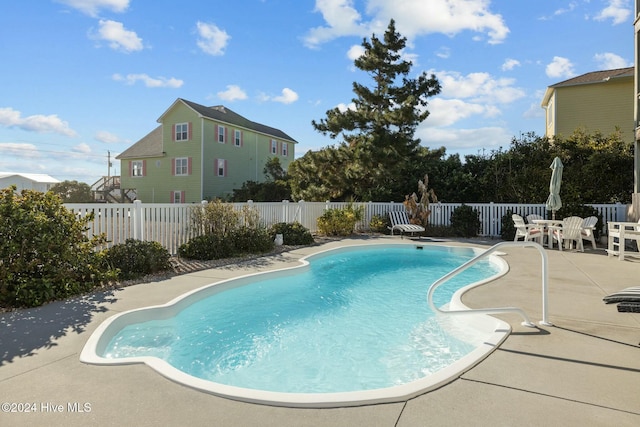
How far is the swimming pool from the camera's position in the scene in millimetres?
3154

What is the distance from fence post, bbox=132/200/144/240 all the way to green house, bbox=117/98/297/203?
17046mm

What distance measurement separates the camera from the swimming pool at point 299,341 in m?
3.15

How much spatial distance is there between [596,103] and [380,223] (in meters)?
13.5

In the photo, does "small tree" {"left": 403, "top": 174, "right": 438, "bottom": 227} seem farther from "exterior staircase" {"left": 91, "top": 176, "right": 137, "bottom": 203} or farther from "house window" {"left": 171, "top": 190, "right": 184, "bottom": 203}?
"exterior staircase" {"left": 91, "top": 176, "right": 137, "bottom": 203}

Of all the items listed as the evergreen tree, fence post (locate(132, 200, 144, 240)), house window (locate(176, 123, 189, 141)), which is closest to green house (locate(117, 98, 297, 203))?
house window (locate(176, 123, 189, 141))

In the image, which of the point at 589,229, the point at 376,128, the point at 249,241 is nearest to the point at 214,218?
the point at 249,241

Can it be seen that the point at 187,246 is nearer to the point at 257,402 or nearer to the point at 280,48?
the point at 257,402

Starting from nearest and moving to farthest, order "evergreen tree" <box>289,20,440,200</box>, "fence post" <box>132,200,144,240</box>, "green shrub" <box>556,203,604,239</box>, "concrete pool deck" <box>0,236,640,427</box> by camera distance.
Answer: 1. "concrete pool deck" <box>0,236,640,427</box>
2. "fence post" <box>132,200,144,240</box>
3. "green shrub" <box>556,203,604,239</box>
4. "evergreen tree" <box>289,20,440,200</box>

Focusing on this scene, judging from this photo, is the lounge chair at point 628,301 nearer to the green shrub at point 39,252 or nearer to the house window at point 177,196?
the green shrub at point 39,252

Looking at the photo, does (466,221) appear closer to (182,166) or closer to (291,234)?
(291,234)

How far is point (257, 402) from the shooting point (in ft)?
8.20

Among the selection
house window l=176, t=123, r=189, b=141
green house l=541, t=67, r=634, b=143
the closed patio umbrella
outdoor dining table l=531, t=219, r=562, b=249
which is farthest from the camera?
house window l=176, t=123, r=189, b=141

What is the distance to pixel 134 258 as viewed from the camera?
6852mm

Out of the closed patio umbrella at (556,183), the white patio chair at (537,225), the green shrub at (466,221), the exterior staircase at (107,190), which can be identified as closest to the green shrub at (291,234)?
the green shrub at (466,221)
